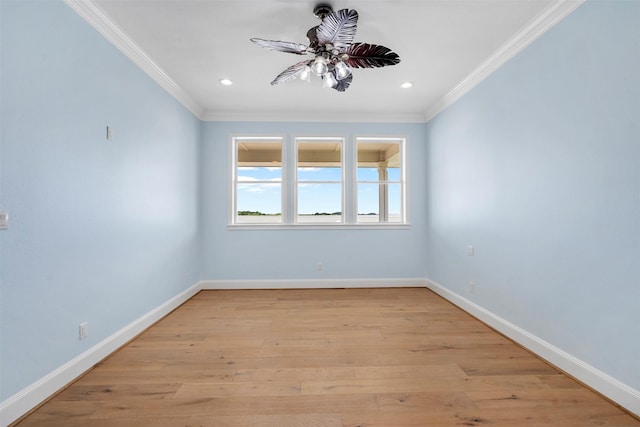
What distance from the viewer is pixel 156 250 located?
10.1 feet

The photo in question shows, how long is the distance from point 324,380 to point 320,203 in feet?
10.0

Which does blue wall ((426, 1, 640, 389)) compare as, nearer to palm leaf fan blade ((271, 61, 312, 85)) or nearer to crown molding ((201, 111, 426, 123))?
crown molding ((201, 111, 426, 123))

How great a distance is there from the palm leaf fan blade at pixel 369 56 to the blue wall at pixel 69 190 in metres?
2.03

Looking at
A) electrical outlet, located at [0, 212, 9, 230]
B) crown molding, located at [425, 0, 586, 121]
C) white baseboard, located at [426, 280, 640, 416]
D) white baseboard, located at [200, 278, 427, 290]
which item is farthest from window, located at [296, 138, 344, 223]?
electrical outlet, located at [0, 212, 9, 230]

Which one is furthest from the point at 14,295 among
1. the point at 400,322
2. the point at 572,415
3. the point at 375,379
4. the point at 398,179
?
the point at 398,179

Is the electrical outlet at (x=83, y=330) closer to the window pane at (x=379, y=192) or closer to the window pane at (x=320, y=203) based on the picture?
the window pane at (x=320, y=203)

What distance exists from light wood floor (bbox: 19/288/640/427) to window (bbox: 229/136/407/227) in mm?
1874

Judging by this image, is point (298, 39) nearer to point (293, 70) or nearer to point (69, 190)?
point (293, 70)

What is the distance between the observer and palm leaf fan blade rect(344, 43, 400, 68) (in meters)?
2.15

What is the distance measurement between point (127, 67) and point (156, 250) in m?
1.83

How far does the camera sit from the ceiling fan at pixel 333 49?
197 cm

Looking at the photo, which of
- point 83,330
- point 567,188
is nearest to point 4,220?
point 83,330

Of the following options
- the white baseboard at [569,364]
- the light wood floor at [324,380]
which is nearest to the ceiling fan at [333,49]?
the light wood floor at [324,380]

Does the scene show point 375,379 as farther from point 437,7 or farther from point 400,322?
point 437,7
